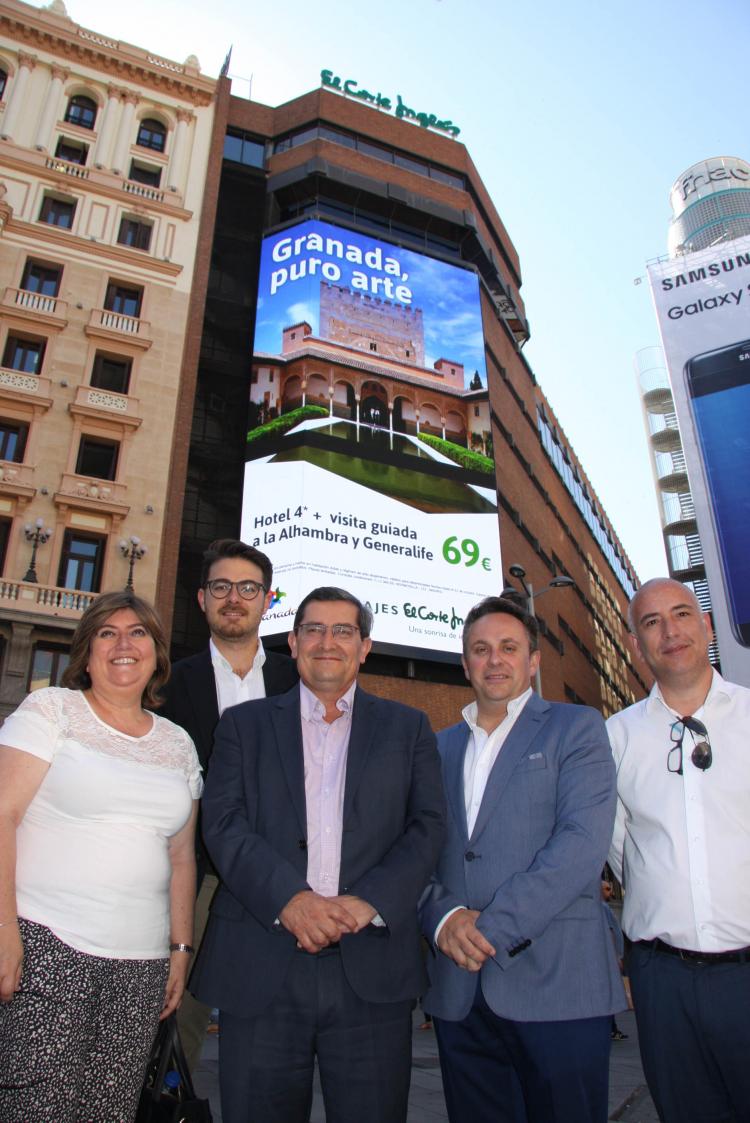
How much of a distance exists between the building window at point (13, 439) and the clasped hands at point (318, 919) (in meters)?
19.0

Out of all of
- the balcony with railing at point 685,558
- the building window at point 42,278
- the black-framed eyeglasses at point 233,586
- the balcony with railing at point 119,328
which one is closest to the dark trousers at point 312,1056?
the black-framed eyeglasses at point 233,586

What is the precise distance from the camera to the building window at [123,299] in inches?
854

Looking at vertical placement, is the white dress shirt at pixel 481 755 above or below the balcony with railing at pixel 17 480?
below

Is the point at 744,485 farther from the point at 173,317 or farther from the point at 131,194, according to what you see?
the point at 131,194

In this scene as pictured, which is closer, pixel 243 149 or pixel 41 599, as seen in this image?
pixel 41 599

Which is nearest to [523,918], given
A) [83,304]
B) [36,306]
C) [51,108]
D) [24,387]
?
[24,387]

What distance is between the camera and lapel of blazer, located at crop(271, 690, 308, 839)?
2.87 meters

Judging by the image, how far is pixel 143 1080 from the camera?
264 centimetres

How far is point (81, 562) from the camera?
18.5 metres

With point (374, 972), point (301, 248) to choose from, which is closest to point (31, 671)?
point (301, 248)

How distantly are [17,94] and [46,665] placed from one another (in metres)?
18.6

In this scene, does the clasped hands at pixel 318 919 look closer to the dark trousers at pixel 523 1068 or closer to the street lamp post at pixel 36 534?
the dark trousers at pixel 523 1068

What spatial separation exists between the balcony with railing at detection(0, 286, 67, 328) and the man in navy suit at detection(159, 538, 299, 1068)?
19.2 m

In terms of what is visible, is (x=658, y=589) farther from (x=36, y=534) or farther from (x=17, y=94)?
(x=17, y=94)
